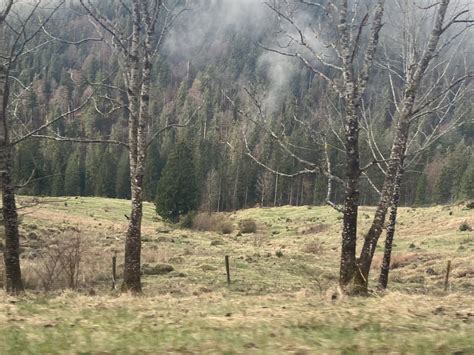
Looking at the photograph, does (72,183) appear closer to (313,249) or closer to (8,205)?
(313,249)

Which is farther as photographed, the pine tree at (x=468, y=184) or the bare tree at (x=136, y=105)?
the pine tree at (x=468, y=184)

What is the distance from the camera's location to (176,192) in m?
53.9

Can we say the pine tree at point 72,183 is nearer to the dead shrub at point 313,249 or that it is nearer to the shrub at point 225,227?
the shrub at point 225,227

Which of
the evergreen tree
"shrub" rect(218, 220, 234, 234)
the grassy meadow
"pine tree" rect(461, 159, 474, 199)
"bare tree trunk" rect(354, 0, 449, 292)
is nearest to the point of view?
the grassy meadow

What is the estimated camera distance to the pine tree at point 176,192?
53.8m

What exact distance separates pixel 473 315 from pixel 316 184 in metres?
78.0

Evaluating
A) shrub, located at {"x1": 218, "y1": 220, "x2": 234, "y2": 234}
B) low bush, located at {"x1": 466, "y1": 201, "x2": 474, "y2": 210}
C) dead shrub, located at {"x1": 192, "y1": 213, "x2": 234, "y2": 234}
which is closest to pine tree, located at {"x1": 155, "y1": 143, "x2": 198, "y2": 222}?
dead shrub, located at {"x1": 192, "y1": 213, "x2": 234, "y2": 234}

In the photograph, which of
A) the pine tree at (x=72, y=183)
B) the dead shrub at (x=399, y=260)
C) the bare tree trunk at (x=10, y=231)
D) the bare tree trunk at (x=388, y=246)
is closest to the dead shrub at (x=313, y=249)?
the dead shrub at (x=399, y=260)

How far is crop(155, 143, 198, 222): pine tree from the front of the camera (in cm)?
5375

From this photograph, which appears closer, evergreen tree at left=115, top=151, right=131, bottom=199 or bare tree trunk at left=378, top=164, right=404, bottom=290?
bare tree trunk at left=378, top=164, right=404, bottom=290

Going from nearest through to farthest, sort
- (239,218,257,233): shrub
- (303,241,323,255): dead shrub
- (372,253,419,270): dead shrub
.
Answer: (372,253,419,270): dead shrub → (303,241,323,255): dead shrub → (239,218,257,233): shrub

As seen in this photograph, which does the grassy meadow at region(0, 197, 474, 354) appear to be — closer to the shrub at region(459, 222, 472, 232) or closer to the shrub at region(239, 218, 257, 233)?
the shrub at region(459, 222, 472, 232)

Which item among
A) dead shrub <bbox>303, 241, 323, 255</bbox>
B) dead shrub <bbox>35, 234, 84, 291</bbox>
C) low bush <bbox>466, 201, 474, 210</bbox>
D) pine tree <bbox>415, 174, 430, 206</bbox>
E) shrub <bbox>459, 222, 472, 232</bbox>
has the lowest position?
dead shrub <bbox>303, 241, 323, 255</bbox>

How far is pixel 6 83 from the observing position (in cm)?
1070
